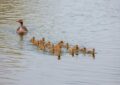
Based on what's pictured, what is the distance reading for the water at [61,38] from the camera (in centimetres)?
1708

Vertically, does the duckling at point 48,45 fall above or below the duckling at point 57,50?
above

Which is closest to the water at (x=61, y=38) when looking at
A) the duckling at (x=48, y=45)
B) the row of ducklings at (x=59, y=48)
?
the row of ducklings at (x=59, y=48)

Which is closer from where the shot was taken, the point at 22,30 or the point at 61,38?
the point at 61,38

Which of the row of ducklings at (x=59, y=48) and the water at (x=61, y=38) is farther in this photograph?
the row of ducklings at (x=59, y=48)

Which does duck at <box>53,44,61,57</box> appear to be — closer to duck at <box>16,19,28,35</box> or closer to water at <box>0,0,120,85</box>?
water at <box>0,0,120,85</box>

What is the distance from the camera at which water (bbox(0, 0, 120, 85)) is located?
56.0 feet

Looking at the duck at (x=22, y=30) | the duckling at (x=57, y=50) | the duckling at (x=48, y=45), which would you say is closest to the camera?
the duckling at (x=57, y=50)

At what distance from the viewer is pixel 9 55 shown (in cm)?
1983

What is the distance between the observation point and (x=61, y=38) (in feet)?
75.0

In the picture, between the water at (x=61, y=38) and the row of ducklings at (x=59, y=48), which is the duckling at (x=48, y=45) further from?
the water at (x=61, y=38)

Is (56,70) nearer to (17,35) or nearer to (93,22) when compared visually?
(17,35)

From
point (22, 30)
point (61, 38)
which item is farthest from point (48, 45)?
point (22, 30)

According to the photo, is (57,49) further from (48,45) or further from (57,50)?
(48,45)

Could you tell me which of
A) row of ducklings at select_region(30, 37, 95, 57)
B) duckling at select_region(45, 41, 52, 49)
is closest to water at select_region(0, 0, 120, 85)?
row of ducklings at select_region(30, 37, 95, 57)
